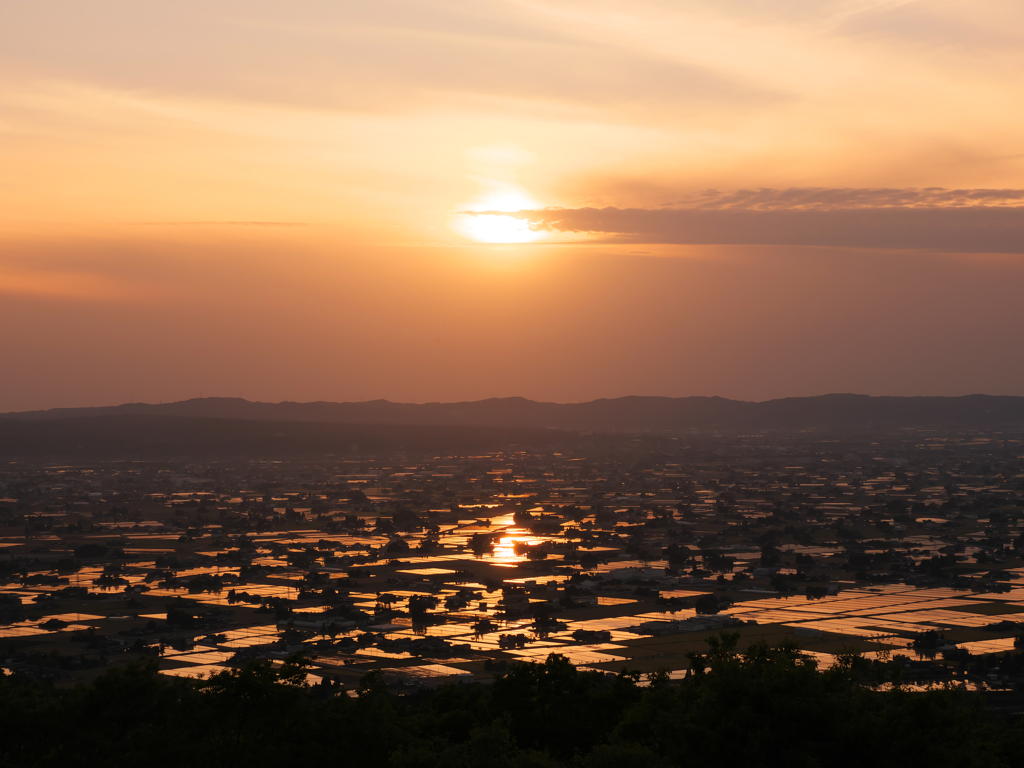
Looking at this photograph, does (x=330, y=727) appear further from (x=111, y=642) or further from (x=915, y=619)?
(x=915, y=619)

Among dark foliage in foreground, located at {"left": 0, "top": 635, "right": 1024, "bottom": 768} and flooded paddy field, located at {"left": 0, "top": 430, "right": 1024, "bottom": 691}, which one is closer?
dark foliage in foreground, located at {"left": 0, "top": 635, "right": 1024, "bottom": 768}

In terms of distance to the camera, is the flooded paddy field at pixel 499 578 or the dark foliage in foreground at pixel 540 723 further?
the flooded paddy field at pixel 499 578

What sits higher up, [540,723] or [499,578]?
[540,723]

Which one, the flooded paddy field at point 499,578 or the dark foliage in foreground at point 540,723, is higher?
the dark foliage in foreground at point 540,723

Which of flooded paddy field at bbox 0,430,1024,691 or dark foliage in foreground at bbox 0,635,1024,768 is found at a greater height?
dark foliage in foreground at bbox 0,635,1024,768

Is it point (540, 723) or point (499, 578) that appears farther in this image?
point (499, 578)
